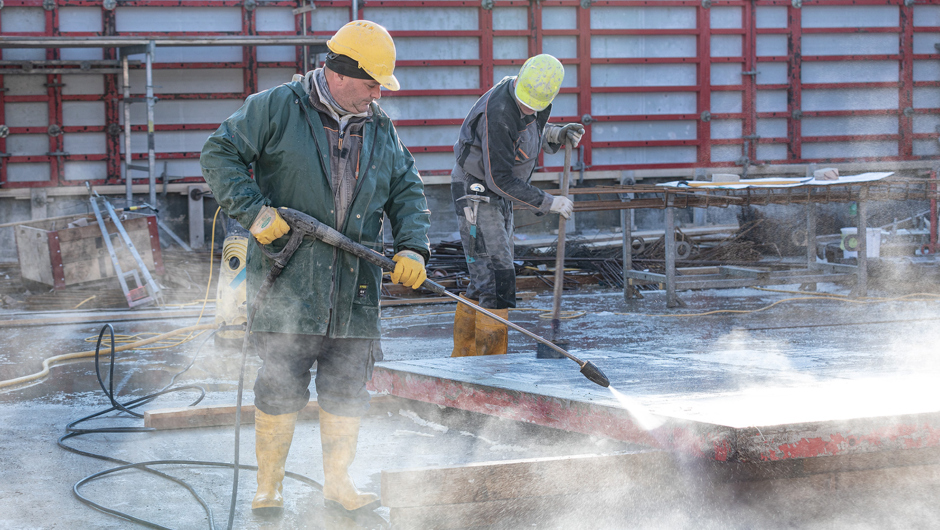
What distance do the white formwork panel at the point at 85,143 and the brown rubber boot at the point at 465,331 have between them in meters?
8.82

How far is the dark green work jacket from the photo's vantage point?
2557 mm

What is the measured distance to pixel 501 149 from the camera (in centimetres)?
443

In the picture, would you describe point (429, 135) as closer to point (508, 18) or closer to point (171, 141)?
point (508, 18)

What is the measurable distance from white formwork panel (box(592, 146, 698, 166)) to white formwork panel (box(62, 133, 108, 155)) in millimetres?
7404

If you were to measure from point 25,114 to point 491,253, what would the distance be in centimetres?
971

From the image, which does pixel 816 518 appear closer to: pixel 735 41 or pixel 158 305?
pixel 158 305

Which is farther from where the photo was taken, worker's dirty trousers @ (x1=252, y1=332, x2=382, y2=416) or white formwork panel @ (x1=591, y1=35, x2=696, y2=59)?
white formwork panel @ (x1=591, y1=35, x2=696, y2=59)

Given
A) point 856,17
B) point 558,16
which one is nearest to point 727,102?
point 856,17

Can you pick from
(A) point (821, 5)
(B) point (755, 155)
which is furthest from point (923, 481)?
(A) point (821, 5)

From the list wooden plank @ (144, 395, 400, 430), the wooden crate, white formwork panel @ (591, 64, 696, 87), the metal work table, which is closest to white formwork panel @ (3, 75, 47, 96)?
the wooden crate

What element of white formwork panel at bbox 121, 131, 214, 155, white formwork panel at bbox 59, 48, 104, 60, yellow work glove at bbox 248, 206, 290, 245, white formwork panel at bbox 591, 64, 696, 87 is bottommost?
yellow work glove at bbox 248, 206, 290, 245

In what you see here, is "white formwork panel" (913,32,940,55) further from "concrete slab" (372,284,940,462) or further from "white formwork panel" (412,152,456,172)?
"concrete slab" (372,284,940,462)

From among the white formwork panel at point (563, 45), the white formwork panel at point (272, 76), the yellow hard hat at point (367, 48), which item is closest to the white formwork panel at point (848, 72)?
the white formwork panel at point (563, 45)

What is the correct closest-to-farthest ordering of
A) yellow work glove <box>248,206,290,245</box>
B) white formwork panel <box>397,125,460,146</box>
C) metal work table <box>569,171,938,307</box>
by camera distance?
yellow work glove <box>248,206,290,245</box> → metal work table <box>569,171,938,307</box> → white formwork panel <box>397,125,460,146</box>
